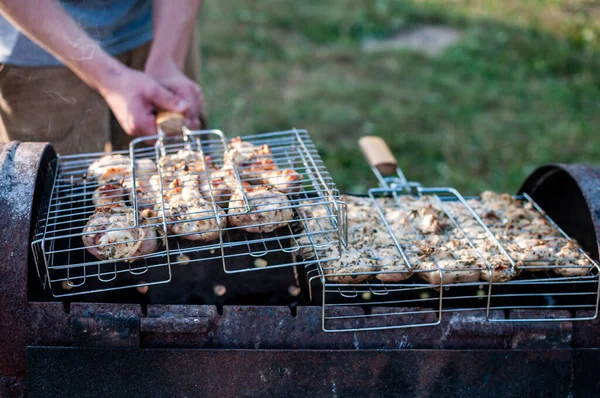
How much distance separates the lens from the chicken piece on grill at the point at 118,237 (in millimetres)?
1950

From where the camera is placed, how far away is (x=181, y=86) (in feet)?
9.29

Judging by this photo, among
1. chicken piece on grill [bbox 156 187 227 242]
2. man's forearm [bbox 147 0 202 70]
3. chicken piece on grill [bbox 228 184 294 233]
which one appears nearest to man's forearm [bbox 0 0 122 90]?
man's forearm [bbox 147 0 202 70]

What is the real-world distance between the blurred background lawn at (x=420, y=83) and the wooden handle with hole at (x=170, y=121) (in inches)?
103

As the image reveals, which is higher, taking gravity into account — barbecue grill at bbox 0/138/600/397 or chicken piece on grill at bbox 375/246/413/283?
chicken piece on grill at bbox 375/246/413/283

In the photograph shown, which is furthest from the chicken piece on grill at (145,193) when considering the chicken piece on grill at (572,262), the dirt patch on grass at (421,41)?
the dirt patch on grass at (421,41)

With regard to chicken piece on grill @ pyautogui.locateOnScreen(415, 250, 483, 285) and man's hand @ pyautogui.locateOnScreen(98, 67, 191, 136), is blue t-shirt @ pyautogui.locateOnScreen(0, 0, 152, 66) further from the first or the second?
chicken piece on grill @ pyautogui.locateOnScreen(415, 250, 483, 285)

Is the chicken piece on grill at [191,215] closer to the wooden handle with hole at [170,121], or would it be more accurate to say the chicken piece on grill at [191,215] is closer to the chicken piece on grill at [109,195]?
the chicken piece on grill at [109,195]

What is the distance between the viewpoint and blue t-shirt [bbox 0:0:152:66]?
2840 millimetres

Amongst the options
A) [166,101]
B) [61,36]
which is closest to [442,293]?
[166,101]

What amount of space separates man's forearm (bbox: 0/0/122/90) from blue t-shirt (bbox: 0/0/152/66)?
5 centimetres

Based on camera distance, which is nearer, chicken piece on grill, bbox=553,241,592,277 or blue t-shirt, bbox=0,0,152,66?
chicken piece on grill, bbox=553,241,592,277

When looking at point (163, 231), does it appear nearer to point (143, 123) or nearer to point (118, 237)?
point (118, 237)

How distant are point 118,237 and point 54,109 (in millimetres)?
1377

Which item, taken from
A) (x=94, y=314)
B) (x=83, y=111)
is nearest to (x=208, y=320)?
(x=94, y=314)
